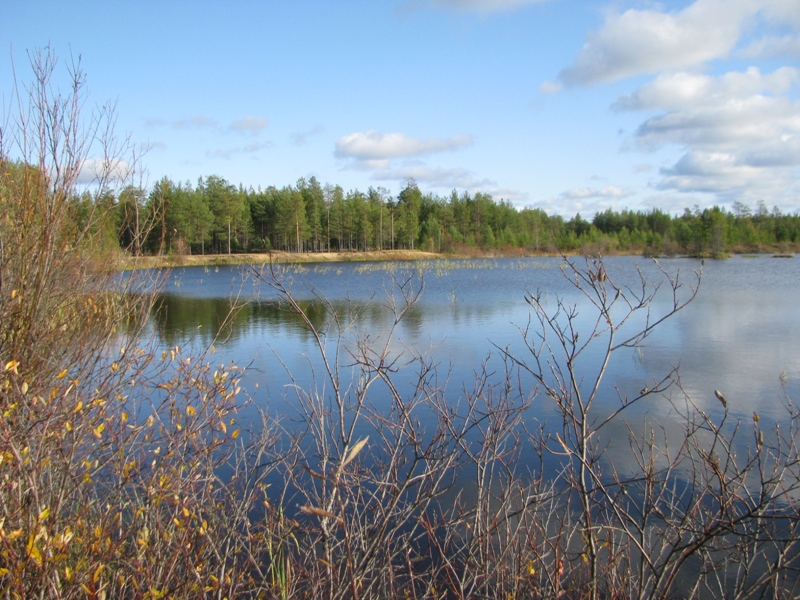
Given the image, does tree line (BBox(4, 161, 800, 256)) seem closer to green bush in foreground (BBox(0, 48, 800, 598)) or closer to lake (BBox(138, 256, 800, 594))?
lake (BBox(138, 256, 800, 594))

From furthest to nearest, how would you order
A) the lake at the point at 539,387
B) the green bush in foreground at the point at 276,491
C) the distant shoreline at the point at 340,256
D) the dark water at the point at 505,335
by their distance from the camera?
the distant shoreline at the point at 340,256 → the dark water at the point at 505,335 → the lake at the point at 539,387 → the green bush in foreground at the point at 276,491

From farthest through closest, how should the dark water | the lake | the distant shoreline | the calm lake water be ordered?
the distant shoreline < the dark water < the calm lake water < the lake

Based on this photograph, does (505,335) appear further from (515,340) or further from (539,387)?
(539,387)

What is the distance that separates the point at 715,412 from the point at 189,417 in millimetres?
7113

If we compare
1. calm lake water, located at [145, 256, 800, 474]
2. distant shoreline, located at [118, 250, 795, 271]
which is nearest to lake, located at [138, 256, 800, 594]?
calm lake water, located at [145, 256, 800, 474]

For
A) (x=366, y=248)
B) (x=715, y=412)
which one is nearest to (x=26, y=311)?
(x=715, y=412)

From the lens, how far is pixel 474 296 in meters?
22.6

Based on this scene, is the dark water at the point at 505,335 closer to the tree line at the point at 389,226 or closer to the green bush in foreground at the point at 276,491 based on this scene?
the green bush in foreground at the point at 276,491

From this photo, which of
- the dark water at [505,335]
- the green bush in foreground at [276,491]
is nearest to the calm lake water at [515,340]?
the dark water at [505,335]

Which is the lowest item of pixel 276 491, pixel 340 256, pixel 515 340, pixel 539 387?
pixel 276 491

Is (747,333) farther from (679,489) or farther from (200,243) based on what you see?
(200,243)

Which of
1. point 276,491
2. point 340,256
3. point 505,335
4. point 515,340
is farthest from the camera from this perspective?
point 340,256

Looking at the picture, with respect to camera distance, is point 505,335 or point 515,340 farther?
point 505,335

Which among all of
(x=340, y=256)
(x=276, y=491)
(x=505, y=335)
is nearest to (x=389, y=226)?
(x=340, y=256)
